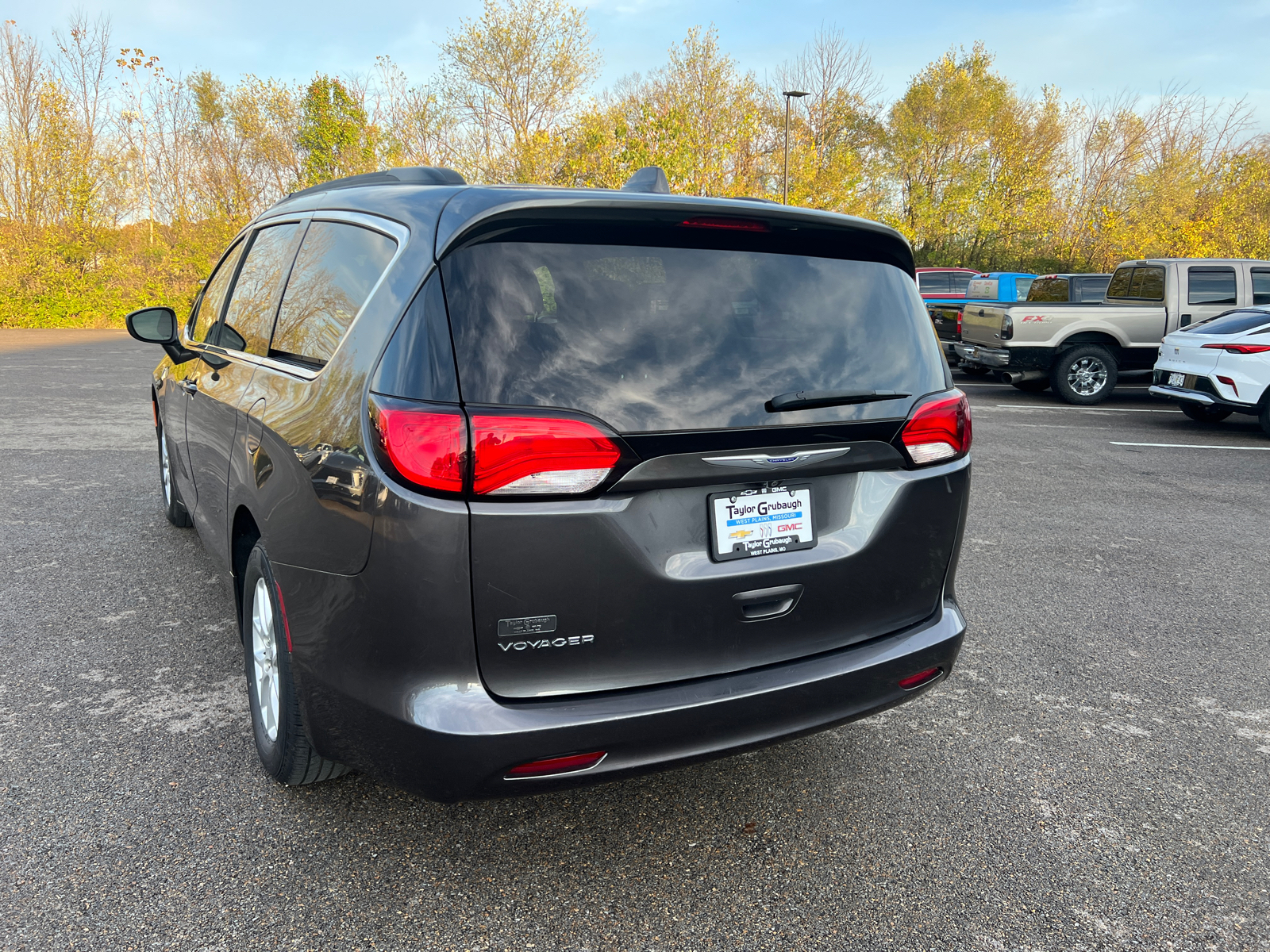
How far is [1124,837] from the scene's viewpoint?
2543mm

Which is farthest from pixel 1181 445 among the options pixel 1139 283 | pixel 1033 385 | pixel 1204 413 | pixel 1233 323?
pixel 1139 283

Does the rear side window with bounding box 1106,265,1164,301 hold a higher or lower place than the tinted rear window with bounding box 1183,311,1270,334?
higher

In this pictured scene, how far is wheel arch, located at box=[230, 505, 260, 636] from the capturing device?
2785 millimetres

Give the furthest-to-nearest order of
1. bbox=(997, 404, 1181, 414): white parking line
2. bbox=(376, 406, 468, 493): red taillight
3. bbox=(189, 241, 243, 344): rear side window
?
bbox=(997, 404, 1181, 414): white parking line < bbox=(189, 241, 243, 344): rear side window < bbox=(376, 406, 468, 493): red taillight

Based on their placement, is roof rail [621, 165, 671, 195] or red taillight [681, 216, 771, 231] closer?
red taillight [681, 216, 771, 231]

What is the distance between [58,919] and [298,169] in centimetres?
3597

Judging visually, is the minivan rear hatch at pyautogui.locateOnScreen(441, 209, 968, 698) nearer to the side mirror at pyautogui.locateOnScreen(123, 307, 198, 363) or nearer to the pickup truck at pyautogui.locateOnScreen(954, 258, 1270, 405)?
the side mirror at pyautogui.locateOnScreen(123, 307, 198, 363)

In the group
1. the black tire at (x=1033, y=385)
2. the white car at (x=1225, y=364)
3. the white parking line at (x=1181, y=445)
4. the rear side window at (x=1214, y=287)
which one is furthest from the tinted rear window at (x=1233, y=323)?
the black tire at (x=1033, y=385)

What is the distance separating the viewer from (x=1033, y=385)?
14.1 m

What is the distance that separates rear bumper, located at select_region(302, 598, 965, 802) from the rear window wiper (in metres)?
0.66

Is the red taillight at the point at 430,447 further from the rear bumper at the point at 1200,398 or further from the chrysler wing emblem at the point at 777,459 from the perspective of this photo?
the rear bumper at the point at 1200,398

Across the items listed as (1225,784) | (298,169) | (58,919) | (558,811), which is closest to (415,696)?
(558,811)

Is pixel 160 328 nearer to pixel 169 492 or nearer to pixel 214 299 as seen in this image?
pixel 214 299

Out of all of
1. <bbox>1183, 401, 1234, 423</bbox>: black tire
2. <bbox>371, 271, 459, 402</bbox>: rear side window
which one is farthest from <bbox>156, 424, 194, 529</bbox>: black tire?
<bbox>1183, 401, 1234, 423</bbox>: black tire
